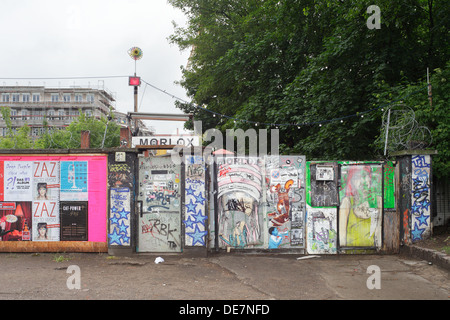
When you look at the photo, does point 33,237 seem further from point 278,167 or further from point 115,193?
point 278,167

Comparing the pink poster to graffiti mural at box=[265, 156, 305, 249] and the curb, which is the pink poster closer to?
graffiti mural at box=[265, 156, 305, 249]

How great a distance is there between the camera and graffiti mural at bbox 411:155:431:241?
756 centimetres

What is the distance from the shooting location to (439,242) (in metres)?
7.29

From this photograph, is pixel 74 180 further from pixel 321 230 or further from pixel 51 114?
pixel 51 114

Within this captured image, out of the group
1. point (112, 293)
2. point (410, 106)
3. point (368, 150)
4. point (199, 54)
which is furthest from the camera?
point (199, 54)

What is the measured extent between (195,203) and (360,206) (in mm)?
3859

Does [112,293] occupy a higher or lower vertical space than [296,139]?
lower

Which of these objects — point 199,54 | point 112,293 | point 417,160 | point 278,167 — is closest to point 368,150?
point 417,160

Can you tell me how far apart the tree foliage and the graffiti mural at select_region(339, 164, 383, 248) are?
1.93 meters

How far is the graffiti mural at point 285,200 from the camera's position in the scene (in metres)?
A: 7.72

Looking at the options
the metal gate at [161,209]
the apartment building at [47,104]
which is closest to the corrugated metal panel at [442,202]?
the metal gate at [161,209]

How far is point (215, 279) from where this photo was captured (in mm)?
5879

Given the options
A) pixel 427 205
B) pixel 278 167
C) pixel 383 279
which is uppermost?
pixel 278 167
